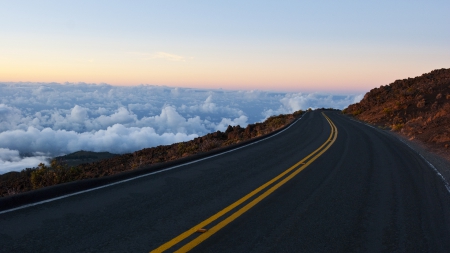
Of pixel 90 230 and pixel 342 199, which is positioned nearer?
pixel 90 230

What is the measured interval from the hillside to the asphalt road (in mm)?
9786

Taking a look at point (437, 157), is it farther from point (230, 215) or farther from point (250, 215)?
point (230, 215)

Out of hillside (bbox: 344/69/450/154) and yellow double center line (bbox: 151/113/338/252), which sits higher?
hillside (bbox: 344/69/450/154)

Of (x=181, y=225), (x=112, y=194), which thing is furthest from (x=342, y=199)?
(x=112, y=194)

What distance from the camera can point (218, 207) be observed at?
6.70 meters

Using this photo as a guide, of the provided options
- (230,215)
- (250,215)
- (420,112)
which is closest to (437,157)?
(250,215)

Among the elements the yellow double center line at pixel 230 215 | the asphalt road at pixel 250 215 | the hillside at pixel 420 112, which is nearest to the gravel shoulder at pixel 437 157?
the hillside at pixel 420 112

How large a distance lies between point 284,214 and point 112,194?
345 cm

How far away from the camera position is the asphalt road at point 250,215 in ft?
16.6

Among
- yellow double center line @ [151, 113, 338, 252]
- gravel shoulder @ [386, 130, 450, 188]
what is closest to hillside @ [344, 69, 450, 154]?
gravel shoulder @ [386, 130, 450, 188]

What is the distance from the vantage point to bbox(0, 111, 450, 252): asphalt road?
5.07 m

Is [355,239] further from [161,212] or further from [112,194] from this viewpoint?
[112,194]

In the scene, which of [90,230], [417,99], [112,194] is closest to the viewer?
[90,230]

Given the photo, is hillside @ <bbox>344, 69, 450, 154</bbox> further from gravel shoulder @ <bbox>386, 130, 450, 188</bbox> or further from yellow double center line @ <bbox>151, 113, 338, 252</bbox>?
yellow double center line @ <bbox>151, 113, 338, 252</bbox>
